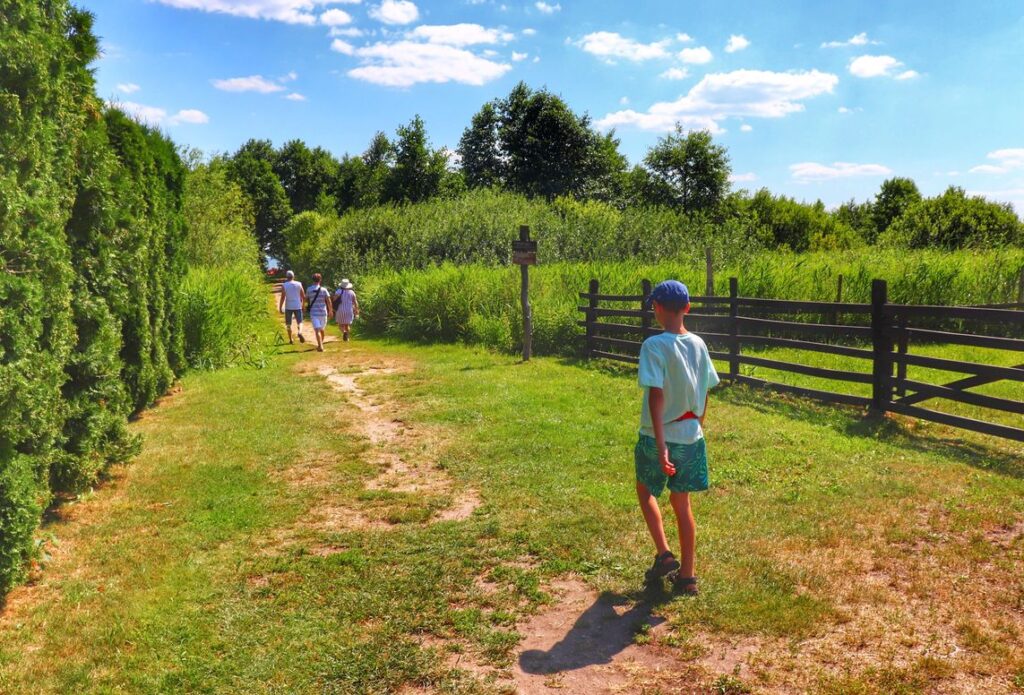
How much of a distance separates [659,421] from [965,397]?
5823 mm

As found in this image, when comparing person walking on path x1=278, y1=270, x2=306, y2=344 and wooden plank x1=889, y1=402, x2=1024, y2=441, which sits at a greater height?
person walking on path x1=278, y1=270, x2=306, y2=344

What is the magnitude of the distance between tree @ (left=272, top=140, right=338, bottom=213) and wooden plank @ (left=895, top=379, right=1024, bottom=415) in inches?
2605

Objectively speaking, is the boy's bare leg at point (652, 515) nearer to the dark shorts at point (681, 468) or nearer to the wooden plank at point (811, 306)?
the dark shorts at point (681, 468)

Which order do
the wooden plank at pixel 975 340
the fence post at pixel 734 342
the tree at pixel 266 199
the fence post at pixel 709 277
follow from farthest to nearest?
1. the tree at pixel 266 199
2. the fence post at pixel 709 277
3. the fence post at pixel 734 342
4. the wooden plank at pixel 975 340

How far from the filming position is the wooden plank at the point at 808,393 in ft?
31.3

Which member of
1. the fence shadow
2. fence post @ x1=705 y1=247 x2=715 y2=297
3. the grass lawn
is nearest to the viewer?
the grass lawn

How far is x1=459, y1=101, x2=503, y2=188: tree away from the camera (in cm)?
4578

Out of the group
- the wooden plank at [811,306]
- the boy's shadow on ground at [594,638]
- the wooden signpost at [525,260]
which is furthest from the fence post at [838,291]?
the boy's shadow on ground at [594,638]

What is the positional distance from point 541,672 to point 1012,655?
2.42 m

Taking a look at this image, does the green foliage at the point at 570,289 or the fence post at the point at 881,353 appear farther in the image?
the green foliage at the point at 570,289

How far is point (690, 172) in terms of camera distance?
4231 centimetres

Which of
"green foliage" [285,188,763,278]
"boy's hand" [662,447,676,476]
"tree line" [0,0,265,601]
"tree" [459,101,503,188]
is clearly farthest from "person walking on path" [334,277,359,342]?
"tree" [459,101,503,188]

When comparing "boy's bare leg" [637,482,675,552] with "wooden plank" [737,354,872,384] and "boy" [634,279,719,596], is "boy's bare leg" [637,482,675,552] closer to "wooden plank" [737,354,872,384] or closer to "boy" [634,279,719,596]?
"boy" [634,279,719,596]

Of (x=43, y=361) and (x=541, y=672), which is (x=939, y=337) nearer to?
(x=541, y=672)
